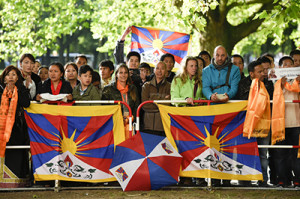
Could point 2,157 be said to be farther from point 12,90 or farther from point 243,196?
point 243,196

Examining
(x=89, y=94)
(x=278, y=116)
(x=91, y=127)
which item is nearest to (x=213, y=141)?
(x=278, y=116)

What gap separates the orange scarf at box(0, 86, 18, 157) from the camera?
8430 millimetres

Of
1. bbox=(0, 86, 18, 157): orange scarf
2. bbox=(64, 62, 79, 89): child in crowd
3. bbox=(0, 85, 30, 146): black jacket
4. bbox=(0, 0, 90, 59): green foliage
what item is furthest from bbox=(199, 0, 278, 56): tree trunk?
bbox=(0, 86, 18, 157): orange scarf

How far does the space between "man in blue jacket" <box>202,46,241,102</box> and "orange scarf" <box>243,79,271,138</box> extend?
1.47ft

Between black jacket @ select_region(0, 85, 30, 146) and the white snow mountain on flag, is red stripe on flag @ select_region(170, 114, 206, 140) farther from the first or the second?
black jacket @ select_region(0, 85, 30, 146)

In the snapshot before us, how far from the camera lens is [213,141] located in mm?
8508

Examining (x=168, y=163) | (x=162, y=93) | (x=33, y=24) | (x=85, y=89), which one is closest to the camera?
(x=168, y=163)

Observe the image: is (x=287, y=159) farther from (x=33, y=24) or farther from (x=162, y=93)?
(x=33, y=24)

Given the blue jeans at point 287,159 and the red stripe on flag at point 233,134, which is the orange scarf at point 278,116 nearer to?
the blue jeans at point 287,159

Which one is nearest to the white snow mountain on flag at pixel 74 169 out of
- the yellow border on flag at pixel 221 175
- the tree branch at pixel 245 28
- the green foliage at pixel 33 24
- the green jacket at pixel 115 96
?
the green jacket at pixel 115 96

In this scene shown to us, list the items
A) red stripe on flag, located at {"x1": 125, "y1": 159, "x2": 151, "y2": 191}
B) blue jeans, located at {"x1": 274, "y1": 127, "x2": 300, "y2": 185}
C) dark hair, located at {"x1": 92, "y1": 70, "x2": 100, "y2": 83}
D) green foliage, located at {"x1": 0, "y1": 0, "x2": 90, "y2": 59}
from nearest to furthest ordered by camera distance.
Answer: red stripe on flag, located at {"x1": 125, "y1": 159, "x2": 151, "y2": 191} → blue jeans, located at {"x1": 274, "y1": 127, "x2": 300, "y2": 185} → dark hair, located at {"x1": 92, "y1": 70, "x2": 100, "y2": 83} → green foliage, located at {"x1": 0, "y1": 0, "x2": 90, "y2": 59}

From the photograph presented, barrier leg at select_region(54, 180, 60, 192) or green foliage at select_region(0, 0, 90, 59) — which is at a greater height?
green foliage at select_region(0, 0, 90, 59)

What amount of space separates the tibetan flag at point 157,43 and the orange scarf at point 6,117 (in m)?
5.01

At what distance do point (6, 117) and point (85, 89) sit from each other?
1453mm
